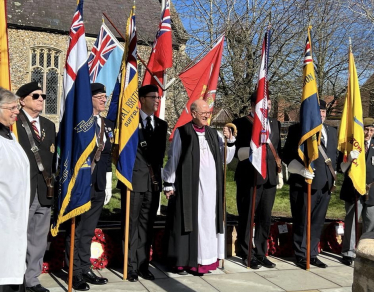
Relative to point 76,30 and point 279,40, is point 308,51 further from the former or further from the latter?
point 279,40

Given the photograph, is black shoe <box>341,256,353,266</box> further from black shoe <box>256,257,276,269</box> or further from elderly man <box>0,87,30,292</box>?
elderly man <box>0,87,30,292</box>

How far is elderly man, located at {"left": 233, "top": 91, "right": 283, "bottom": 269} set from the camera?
6.65m

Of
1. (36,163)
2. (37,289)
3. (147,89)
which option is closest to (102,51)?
(147,89)

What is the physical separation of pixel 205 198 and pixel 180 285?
1070 mm

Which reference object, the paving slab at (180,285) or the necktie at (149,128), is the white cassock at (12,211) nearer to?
the paving slab at (180,285)

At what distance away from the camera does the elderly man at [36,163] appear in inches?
198

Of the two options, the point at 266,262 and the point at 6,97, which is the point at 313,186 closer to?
the point at 266,262

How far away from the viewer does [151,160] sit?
6004mm

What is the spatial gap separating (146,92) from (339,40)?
9.88m

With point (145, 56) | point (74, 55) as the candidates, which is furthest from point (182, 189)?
point (145, 56)

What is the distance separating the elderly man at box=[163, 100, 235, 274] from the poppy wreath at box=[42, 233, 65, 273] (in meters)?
1.29

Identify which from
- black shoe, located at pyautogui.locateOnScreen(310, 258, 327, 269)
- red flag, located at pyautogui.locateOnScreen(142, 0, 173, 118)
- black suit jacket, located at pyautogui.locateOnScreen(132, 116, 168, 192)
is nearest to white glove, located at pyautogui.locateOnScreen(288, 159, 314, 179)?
black shoe, located at pyautogui.locateOnScreen(310, 258, 327, 269)

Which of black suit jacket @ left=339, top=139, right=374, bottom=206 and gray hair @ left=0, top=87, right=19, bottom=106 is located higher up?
gray hair @ left=0, top=87, right=19, bottom=106

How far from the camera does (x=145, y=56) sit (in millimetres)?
24406
